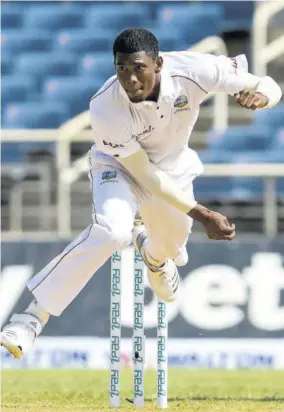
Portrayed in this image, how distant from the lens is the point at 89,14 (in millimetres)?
12422

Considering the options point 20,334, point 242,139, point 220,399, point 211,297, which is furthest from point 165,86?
point 242,139

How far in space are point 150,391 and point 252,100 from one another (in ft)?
9.56

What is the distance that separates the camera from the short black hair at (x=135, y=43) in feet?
15.8

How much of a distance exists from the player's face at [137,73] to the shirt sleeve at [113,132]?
0.44 feet

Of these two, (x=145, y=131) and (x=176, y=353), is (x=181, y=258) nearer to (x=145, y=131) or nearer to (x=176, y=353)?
(x=145, y=131)

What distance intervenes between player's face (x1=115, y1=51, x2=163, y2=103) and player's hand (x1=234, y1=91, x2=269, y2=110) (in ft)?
1.34

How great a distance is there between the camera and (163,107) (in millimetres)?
5215

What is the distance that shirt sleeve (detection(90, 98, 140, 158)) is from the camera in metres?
5.14

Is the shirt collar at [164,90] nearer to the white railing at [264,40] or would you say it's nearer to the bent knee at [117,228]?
the bent knee at [117,228]

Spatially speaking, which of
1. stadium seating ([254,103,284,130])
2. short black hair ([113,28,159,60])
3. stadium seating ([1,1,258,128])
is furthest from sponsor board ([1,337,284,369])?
short black hair ([113,28,159,60])

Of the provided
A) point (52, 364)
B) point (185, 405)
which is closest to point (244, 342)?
point (52, 364)

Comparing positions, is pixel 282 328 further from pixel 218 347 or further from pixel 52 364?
pixel 52 364

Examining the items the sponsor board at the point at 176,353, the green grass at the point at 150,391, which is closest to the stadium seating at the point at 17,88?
the sponsor board at the point at 176,353

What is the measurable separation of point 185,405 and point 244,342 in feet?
11.6
